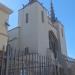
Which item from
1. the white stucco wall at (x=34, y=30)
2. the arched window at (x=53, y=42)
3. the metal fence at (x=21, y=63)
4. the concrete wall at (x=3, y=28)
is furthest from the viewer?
the arched window at (x=53, y=42)

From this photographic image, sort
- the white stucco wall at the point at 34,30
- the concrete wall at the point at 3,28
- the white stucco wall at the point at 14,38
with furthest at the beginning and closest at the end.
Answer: the white stucco wall at the point at 14,38
the white stucco wall at the point at 34,30
the concrete wall at the point at 3,28

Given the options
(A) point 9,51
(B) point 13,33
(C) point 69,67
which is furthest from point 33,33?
(A) point 9,51

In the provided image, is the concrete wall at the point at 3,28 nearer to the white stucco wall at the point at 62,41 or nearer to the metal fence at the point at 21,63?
the metal fence at the point at 21,63

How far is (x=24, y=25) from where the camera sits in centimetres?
2330

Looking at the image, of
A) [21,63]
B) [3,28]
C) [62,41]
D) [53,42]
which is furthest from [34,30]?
[21,63]

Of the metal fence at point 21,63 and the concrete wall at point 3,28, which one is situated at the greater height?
the concrete wall at point 3,28

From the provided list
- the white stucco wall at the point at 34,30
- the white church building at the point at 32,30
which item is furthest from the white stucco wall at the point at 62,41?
the white stucco wall at the point at 34,30

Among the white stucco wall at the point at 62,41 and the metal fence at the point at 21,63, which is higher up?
the white stucco wall at the point at 62,41

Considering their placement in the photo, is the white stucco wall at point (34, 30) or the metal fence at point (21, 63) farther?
the white stucco wall at point (34, 30)

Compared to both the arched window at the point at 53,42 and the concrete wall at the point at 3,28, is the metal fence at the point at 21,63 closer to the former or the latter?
the concrete wall at the point at 3,28

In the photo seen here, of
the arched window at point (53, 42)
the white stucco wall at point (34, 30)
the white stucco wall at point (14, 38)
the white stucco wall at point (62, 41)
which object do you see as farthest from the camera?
the white stucco wall at point (62, 41)

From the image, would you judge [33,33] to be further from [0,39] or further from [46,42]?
[0,39]

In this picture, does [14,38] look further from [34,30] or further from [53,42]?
[53,42]

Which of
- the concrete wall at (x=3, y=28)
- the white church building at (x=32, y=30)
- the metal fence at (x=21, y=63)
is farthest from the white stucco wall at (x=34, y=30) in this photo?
the metal fence at (x=21, y=63)
